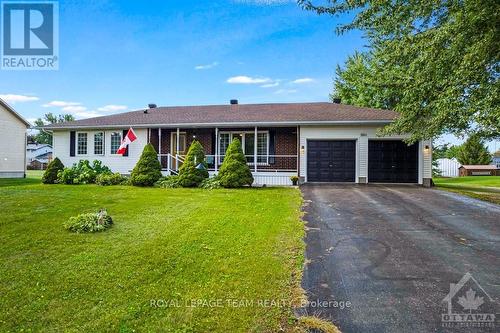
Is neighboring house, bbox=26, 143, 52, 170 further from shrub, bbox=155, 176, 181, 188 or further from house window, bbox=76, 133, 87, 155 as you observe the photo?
shrub, bbox=155, 176, 181, 188

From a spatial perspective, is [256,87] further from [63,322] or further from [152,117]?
[63,322]

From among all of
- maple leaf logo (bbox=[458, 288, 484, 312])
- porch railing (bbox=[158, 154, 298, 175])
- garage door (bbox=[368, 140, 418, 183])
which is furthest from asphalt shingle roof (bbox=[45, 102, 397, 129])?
maple leaf logo (bbox=[458, 288, 484, 312])

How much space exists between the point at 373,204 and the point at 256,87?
71.0ft

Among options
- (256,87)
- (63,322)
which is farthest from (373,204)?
(256,87)

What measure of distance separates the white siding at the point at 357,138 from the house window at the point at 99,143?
11.2 meters

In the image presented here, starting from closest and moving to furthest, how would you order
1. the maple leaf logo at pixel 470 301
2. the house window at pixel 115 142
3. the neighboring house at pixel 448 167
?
1. the maple leaf logo at pixel 470 301
2. the house window at pixel 115 142
3. the neighboring house at pixel 448 167

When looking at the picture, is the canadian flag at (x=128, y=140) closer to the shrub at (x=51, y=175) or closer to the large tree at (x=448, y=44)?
the shrub at (x=51, y=175)

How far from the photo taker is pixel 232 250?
5.10 meters

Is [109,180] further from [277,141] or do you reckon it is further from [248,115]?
[277,141]

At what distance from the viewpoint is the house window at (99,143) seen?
59.2 feet

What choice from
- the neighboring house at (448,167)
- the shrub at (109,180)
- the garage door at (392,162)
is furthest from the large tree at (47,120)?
the garage door at (392,162)

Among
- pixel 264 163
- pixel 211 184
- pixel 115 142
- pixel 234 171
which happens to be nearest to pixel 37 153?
pixel 115 142

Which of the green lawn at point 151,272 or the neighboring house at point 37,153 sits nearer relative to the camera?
the green lawn at point 151,272

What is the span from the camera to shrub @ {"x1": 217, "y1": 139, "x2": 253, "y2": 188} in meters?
13.1
